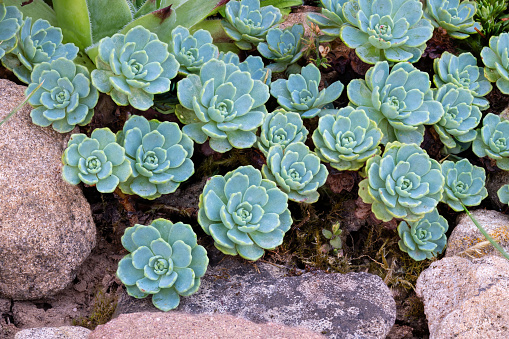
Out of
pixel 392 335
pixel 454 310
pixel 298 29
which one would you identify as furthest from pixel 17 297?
pixel 298 29

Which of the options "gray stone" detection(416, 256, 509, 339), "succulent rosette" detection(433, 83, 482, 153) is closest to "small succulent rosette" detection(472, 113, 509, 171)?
"succulent rosette" detection(433, 83, 482, 153)

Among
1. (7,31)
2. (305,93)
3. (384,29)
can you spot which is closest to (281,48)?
(305,93)

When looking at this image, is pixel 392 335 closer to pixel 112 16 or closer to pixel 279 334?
pixel 279 334

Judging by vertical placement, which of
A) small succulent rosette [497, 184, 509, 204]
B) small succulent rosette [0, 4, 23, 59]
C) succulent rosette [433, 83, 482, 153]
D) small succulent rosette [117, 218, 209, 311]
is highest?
small succulent rosette [0, 4, 23, 59]

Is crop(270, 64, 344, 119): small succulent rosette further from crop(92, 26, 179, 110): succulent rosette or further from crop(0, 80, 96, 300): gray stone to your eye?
crop(0, 80, 96, 300): gray stone

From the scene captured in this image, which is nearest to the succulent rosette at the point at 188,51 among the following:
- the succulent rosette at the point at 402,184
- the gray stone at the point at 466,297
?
the succulent rosette at the point at 402,184
